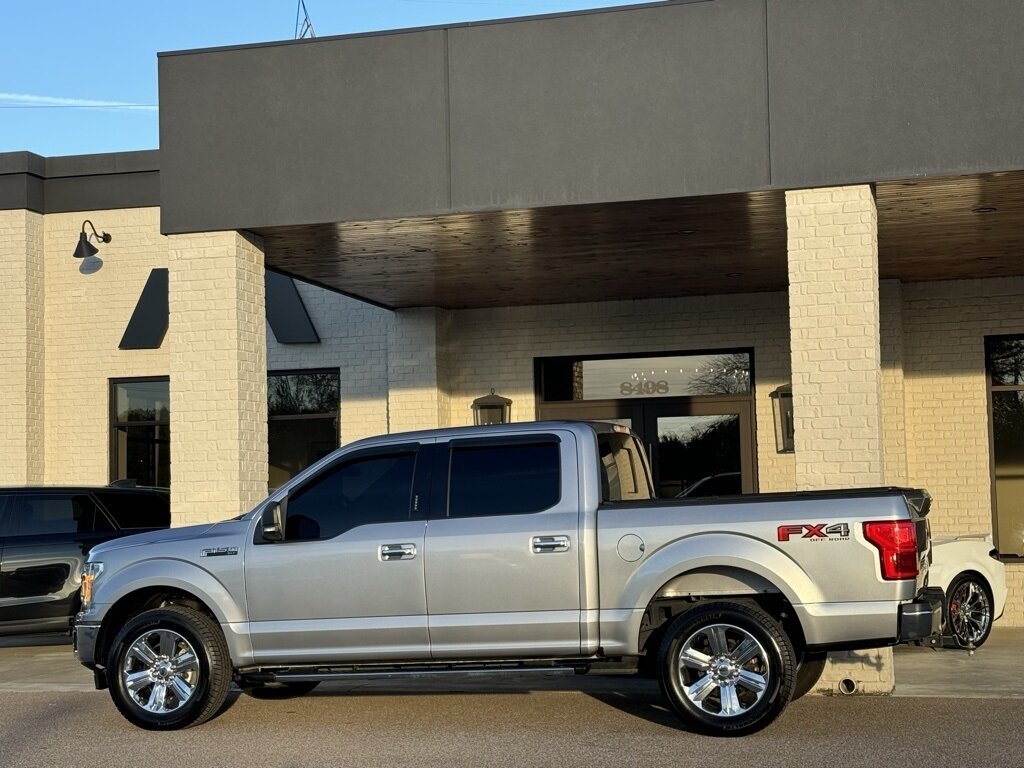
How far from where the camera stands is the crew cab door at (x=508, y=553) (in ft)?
29.1

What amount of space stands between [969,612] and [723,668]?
554cm

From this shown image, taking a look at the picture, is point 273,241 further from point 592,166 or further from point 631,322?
point 631,322

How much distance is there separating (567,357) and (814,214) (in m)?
7.35

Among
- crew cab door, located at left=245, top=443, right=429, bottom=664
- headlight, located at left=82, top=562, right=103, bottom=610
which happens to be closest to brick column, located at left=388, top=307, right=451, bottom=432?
headlight, located at left=82, top=562, right=103, bottom=610

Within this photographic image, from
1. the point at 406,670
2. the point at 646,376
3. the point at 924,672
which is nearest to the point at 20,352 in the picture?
the point at 646,376

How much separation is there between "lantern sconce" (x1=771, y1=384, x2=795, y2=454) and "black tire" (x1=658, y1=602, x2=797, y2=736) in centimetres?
835

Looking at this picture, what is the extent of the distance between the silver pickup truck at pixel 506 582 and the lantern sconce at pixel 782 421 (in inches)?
280

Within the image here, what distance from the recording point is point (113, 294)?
19125 mm

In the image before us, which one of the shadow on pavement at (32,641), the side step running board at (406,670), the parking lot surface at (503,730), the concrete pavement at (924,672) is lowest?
the shadow on pavement at (32,641)

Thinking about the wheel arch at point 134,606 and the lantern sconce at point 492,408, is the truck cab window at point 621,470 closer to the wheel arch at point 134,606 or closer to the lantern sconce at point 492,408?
the wheel arch at point 134,606

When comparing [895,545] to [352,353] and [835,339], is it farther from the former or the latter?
[352,353]

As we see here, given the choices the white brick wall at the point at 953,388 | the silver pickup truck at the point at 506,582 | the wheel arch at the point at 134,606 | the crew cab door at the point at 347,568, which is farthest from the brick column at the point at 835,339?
the white brick wall at the point at 953,388

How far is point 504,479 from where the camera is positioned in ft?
30.4

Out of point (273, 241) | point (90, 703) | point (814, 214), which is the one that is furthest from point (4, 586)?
point (814, 214)
